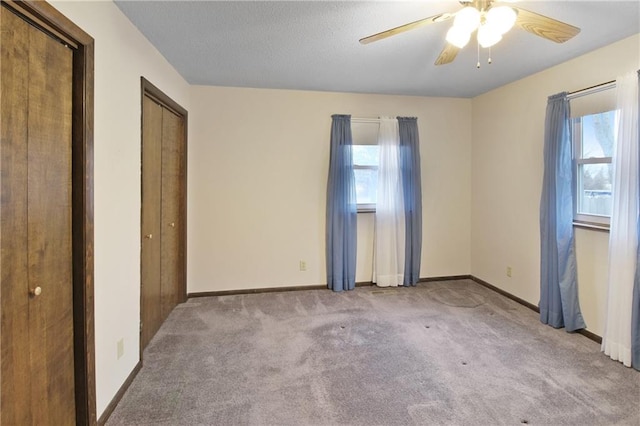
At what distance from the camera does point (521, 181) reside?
12.1 feet

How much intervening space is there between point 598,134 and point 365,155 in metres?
2.31

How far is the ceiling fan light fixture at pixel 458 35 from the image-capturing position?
5.68 feet

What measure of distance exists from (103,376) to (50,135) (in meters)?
1.36

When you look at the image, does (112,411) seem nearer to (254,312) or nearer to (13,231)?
(13,231)

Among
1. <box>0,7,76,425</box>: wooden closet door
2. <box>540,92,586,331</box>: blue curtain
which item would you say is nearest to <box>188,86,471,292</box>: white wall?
<box>540,92,586,331</box>: blue curtain

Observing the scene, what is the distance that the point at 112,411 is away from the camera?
1964mm

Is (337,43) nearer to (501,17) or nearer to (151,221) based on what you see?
(501,17)

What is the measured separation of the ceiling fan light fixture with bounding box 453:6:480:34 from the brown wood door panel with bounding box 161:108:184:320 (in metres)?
2.59

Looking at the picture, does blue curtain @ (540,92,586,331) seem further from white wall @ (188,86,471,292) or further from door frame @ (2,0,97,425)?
door frame @ (2,0,97,425)

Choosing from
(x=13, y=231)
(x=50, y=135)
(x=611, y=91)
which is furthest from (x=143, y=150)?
(x=611, y=91)

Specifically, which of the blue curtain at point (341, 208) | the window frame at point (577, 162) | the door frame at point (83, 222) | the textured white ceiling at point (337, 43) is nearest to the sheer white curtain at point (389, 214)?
the blue curtain at point (341, 208)

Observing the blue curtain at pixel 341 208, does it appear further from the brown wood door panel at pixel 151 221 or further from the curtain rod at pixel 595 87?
the curtain rod at pixel 595 87

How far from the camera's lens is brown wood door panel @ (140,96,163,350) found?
8.73 ft

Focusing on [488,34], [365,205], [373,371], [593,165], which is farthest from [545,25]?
[365,205]
